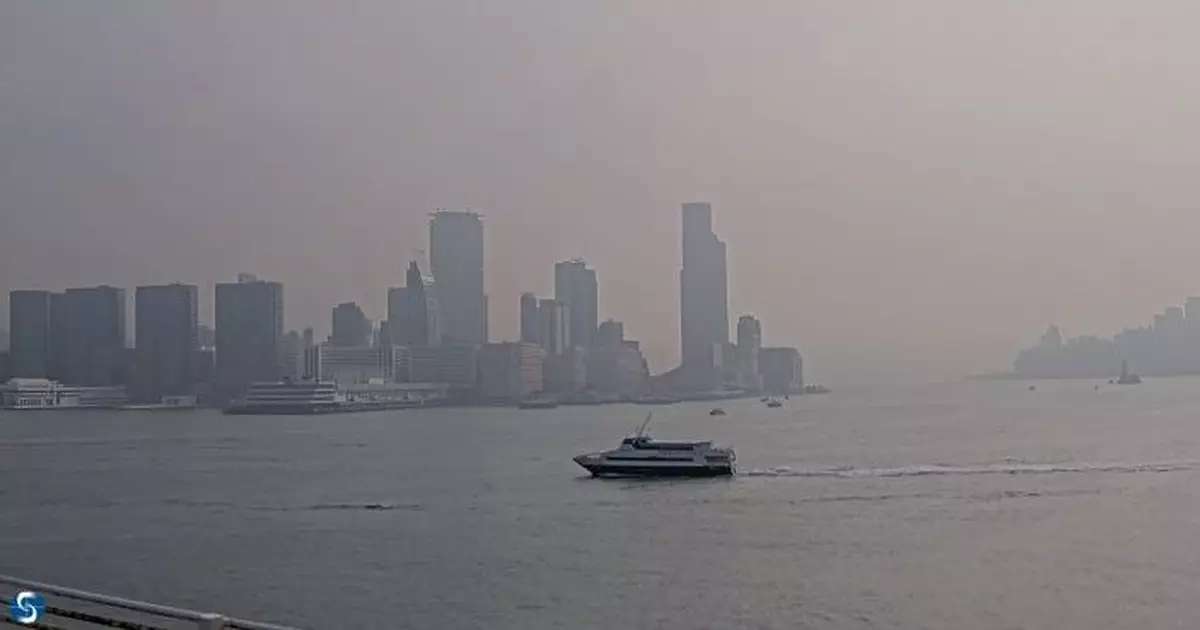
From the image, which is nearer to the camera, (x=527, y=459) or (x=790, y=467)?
(x=790, y=467)

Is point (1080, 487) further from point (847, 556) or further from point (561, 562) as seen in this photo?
point (561, 562)

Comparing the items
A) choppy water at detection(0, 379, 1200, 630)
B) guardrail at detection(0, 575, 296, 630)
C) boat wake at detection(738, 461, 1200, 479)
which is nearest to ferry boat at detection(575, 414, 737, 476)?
boat wake at detection(738, 461, 1200, 479)

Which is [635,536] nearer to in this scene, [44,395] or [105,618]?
[105,618]

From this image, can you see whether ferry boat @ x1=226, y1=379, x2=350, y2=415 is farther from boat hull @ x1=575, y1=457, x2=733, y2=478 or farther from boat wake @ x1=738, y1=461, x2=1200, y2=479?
boat wake @ x1=738, y1=461, x2=1200, y2=479

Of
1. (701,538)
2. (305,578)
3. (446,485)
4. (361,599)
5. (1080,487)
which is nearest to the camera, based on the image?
(361,599)

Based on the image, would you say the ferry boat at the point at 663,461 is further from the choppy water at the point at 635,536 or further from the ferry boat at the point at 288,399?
the ferry boat at the point at 288,399

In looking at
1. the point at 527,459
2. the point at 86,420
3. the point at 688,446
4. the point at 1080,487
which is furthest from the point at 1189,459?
the point at 86,420
